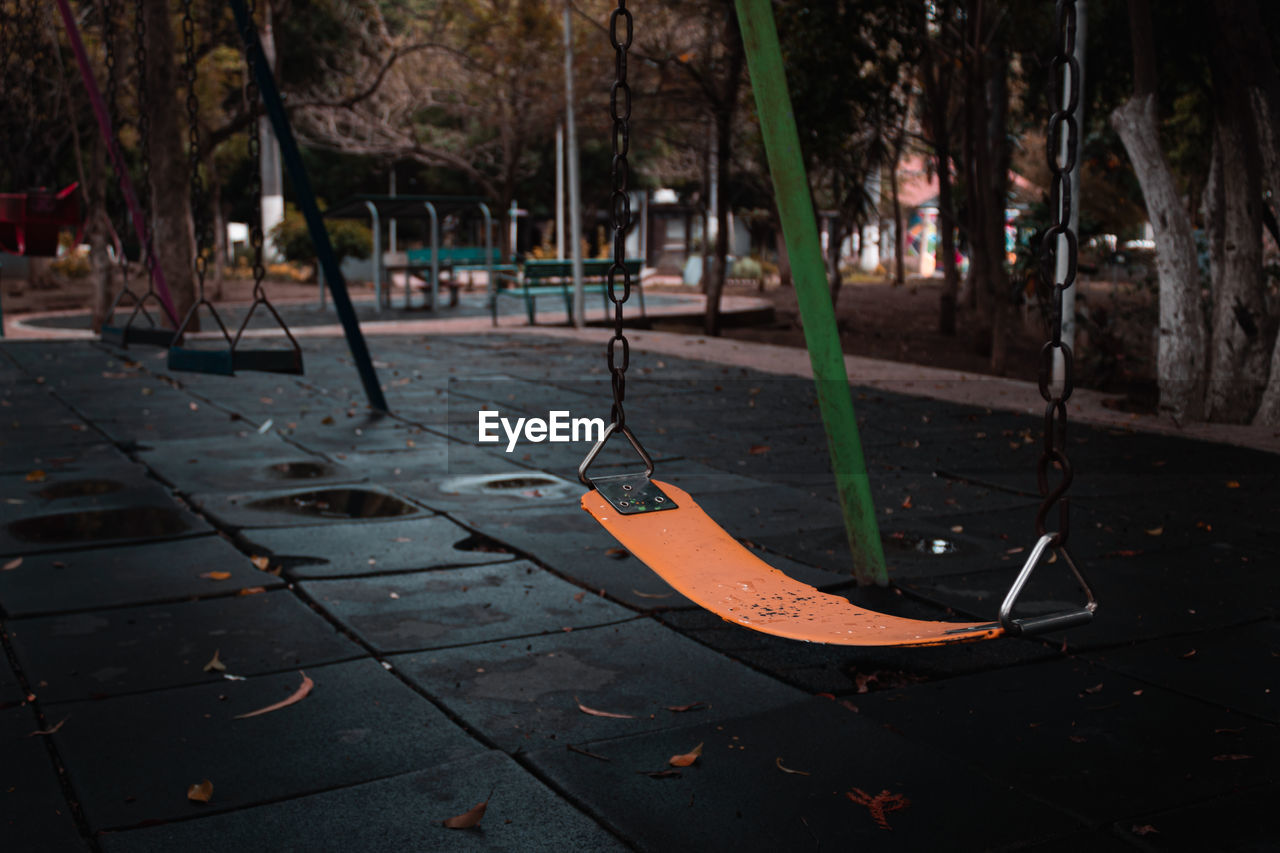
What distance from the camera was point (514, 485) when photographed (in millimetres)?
7020

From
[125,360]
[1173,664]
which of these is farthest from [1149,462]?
[125,360]

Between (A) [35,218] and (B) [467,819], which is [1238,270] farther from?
(A) [35,218]

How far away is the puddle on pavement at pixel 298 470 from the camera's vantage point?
7.14 meters

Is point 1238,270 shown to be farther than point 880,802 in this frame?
Yes

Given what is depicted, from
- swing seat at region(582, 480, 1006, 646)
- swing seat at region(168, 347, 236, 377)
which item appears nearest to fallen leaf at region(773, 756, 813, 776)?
swing seat at region(582, 480, 1006, 646)

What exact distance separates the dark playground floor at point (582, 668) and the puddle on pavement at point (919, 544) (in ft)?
0.08

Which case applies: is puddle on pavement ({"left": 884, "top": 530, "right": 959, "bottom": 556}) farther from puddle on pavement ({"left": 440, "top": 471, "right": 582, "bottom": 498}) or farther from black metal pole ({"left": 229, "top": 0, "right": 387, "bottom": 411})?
black metal pole ({"left": 229, "top": 0, "right": 387, "bottom": 411})

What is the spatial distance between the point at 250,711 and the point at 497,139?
31.2 meters

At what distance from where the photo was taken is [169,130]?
48.8 feet

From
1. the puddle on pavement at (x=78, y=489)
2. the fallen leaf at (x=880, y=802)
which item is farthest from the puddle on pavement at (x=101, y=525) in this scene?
the fallen leaf at (x=880, y=802)

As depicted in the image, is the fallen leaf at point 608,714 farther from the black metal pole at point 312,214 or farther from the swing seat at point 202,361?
the black metal pole at point 312,214

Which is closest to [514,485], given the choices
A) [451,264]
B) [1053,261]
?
[1053,261]

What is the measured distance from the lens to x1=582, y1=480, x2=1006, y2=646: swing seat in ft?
9.82

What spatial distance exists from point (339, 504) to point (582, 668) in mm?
2798
